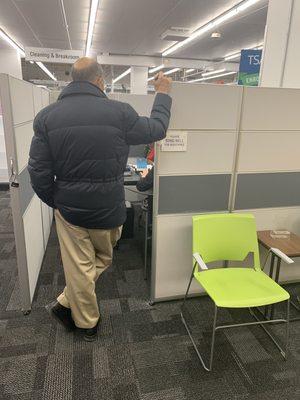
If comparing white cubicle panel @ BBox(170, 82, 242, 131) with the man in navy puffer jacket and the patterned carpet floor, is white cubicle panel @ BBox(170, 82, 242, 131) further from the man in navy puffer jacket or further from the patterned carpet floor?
the patterned carpet floor

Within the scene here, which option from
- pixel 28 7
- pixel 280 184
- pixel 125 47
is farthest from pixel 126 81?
pixel 280 184

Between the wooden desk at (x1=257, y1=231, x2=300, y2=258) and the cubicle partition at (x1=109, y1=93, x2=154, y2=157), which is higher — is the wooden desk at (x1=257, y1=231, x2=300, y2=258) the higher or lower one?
the lower one

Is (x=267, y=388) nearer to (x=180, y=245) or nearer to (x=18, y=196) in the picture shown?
(x=180, y=245)

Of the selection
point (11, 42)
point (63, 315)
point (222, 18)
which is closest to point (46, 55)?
point (11, 42)

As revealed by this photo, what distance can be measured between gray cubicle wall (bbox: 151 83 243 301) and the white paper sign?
3cm

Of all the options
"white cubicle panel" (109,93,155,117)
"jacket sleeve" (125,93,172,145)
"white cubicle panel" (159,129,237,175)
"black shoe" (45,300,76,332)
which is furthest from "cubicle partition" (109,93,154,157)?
"black shoe" (45,300,76,332)

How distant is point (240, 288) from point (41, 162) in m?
1.31

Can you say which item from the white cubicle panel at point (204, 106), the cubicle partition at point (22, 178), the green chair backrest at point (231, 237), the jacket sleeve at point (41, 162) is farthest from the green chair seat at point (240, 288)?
the cubicle partition at point (22, 178)

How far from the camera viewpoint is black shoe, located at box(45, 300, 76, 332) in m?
1.98

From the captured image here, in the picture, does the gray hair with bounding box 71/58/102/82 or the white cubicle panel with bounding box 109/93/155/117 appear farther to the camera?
the white cubicle panel with bounding box 109/93/155/117

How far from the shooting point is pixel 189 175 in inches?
82.3

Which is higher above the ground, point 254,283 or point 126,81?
point 126,81

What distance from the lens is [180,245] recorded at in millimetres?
2232

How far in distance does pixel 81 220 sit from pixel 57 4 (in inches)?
197
